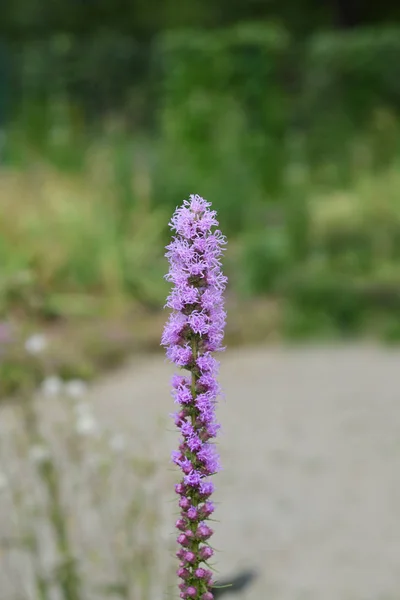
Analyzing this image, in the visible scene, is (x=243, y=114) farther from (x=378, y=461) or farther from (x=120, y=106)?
(x=378, y=461)

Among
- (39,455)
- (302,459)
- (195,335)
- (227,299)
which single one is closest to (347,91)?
(227,299)

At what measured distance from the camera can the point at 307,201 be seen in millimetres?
11180

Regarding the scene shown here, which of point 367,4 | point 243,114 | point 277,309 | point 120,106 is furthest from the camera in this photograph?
point 367,4

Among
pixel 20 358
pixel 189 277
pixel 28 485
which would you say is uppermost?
pixel 20 358

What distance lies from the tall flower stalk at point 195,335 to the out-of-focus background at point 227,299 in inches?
50.8

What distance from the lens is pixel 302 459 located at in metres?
5.94

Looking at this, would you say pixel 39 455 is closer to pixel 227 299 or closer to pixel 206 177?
pixel 227 299

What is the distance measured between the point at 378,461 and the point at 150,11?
1855 centimetres

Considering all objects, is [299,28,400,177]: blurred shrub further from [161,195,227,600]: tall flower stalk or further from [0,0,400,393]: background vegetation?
[161,195,227,600]: tall flower stalk

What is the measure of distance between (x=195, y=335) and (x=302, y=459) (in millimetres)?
4673

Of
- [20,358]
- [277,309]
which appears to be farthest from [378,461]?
[277,309]

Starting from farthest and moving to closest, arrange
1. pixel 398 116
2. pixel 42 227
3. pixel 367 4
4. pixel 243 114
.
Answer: pixel 367 4, pixel 398 116, pixel 243 114, pixel 42 227

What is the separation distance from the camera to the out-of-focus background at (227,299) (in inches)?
171

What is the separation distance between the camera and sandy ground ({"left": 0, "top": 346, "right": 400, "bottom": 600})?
4.51 metres
